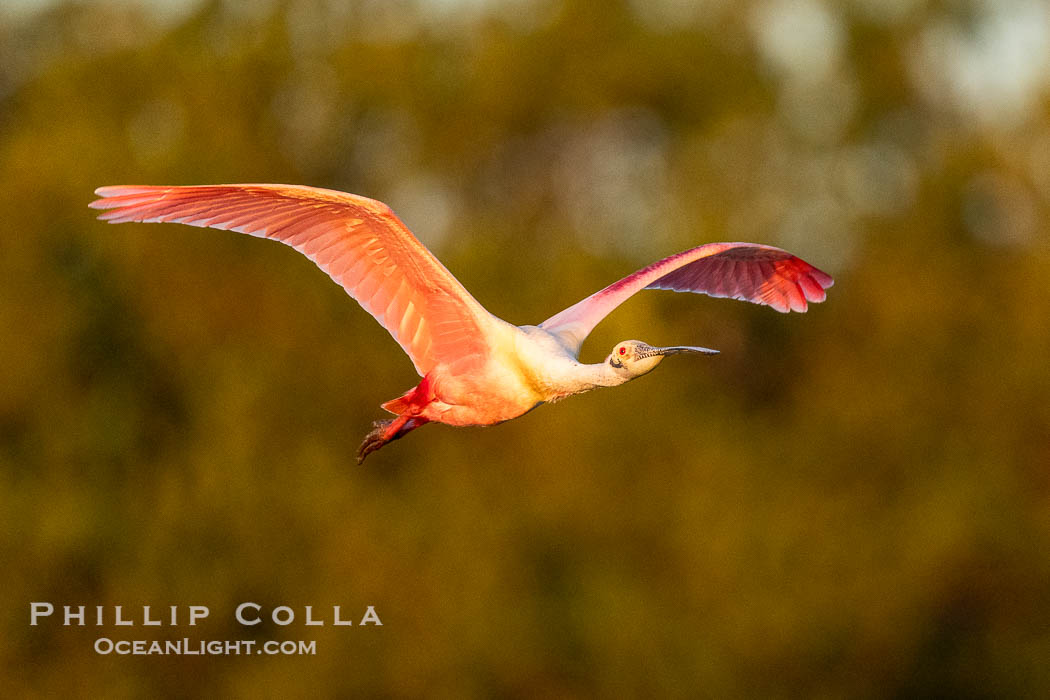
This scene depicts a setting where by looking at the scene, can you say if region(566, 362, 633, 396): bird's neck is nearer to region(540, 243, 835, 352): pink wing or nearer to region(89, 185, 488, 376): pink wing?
region(89, 185, 488, 376): pink wing

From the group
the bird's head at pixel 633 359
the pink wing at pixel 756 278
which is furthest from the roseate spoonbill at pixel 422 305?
the pink wing at pixel 756 278

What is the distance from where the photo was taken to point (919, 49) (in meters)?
20.7

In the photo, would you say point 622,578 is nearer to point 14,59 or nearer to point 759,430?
point 759,430

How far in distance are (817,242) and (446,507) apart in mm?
5433

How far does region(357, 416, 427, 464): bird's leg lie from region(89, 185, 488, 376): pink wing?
0.21m

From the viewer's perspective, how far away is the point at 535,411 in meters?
16.8

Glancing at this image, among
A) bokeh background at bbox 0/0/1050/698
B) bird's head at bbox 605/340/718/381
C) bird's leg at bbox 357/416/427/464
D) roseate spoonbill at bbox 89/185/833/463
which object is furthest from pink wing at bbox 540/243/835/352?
bokeh background at bbox 0/0/1050/698

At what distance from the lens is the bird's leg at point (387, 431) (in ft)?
23.4

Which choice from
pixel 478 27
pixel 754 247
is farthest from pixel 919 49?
pixel 754 247

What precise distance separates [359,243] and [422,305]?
339 mm

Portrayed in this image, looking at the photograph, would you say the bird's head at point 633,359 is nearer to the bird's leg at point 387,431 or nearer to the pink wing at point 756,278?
the bird's leg at point 387,431

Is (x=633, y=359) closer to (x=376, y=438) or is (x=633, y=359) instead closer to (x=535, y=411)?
(x=376, y=438)

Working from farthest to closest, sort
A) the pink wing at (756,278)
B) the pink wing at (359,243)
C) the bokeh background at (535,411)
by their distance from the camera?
the bokeh background at (535,411)
the pink wing at (756,278)
the pink wing at (359,243)

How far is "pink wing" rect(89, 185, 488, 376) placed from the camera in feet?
21.3
